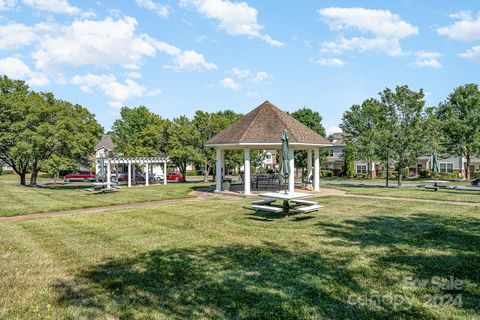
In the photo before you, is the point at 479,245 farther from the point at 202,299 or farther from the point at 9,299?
the point at 9,299

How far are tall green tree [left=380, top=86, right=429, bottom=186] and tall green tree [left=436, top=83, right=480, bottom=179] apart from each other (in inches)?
870

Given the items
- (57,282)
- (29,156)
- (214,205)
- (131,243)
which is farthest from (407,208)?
(29,156)

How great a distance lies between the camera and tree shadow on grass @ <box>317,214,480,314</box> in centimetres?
701

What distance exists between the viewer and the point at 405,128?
32062mm

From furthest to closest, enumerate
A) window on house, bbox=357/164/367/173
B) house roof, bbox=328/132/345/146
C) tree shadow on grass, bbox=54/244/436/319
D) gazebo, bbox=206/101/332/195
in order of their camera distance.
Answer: house roof, bbox=328/132/345/146 < window on house, bbox=357/164/367/173 < gazebo, bbox=206/101/332/195 < tree shadow on grass, bbox=54/244/436/319

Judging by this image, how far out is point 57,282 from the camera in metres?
6.81

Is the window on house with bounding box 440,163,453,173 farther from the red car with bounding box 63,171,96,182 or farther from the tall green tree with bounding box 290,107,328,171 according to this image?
the red car with bounding box 63,171,96,182

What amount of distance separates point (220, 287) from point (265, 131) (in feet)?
61.7

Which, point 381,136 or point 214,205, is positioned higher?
point 381,136

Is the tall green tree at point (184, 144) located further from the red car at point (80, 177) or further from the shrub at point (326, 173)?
the shrub at point (326, 173)

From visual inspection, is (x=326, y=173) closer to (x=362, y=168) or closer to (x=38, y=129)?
(x=362, y=168)

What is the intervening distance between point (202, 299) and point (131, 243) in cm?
458

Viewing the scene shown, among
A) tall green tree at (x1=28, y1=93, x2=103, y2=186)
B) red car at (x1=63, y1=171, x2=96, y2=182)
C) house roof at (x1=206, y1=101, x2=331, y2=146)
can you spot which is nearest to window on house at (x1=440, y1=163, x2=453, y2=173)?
house roof at (x1=206, y1=101, x2=331, y2=146)

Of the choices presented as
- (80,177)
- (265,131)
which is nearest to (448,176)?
(265,131)
